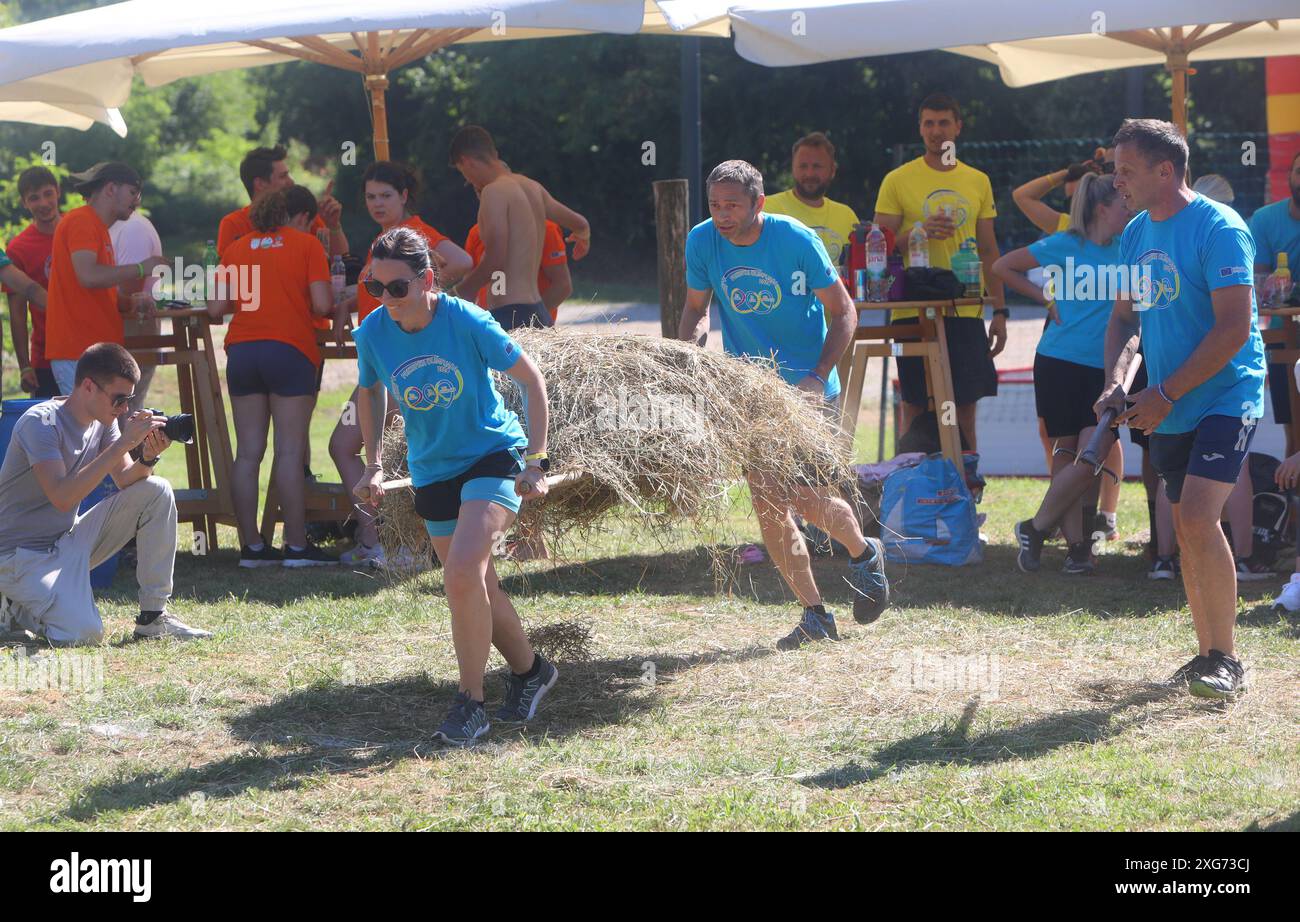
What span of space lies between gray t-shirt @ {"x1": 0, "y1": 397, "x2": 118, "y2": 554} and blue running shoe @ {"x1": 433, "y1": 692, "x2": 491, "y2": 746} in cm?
213

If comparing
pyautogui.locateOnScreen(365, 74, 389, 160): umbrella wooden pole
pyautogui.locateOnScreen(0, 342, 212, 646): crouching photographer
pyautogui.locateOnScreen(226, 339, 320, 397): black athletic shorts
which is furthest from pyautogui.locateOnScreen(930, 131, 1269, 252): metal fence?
pyautogui.locateOnScreen(0, 342, 212, 646): crouching photographer

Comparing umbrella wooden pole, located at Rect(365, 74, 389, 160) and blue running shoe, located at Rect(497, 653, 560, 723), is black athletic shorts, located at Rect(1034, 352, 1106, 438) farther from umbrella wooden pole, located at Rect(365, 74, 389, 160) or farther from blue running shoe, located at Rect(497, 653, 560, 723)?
umbrella wooden pole, located at Rect(365, 74, 389, 160)

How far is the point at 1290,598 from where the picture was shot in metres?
6.12

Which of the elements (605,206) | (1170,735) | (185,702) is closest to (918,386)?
(1170,735)

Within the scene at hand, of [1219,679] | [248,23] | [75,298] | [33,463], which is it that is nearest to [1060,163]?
[248,23]

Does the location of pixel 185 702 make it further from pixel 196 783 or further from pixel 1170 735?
pixel 1170 735

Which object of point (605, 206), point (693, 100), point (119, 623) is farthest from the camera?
point (605, 206)

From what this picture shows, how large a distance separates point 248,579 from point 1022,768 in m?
4.32

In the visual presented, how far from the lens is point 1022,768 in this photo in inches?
169

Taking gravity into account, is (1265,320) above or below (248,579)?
above

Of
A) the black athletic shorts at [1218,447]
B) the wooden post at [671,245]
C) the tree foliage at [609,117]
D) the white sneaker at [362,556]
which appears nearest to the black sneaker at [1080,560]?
the black athletic shorts at [1218,447]

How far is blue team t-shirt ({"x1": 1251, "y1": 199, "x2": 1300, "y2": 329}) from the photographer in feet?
23.9

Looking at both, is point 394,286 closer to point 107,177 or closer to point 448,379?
point 448,379

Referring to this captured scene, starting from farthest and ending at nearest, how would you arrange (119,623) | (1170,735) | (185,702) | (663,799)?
(119,623) < (185,702) < (1170,735) < (663,799)
